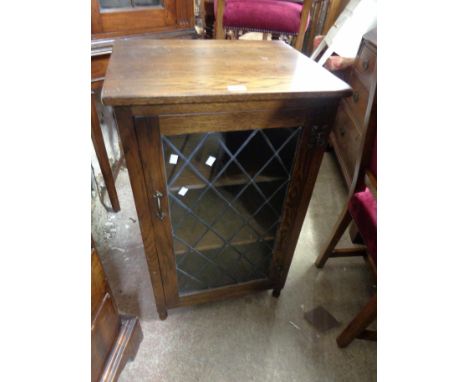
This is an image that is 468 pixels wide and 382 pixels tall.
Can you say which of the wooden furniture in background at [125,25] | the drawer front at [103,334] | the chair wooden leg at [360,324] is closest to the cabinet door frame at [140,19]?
the wooden furniture in background at [125,25]

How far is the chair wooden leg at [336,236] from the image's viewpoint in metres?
1.17

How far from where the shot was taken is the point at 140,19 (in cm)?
112

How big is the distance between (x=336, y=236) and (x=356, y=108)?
70 cm

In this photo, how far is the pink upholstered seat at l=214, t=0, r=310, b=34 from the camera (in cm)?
147

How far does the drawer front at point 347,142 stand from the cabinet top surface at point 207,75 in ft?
2.61

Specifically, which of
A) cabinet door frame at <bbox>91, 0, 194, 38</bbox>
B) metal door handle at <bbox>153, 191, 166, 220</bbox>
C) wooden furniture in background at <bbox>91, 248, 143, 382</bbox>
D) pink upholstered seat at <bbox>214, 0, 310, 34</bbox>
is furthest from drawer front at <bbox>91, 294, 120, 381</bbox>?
pink upholstered seat at <bbox>214, 0, 310, 34</bbox>

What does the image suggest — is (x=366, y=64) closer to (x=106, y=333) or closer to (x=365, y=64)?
(x=365, y=64)

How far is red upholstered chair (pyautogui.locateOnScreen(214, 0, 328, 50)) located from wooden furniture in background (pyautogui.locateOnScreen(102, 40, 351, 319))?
27.6 inches

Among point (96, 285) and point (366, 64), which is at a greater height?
point (366, 64)

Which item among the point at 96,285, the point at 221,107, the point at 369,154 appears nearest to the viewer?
the point at 221,107

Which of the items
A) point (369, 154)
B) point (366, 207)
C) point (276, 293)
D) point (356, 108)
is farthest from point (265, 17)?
point (276, 293)
